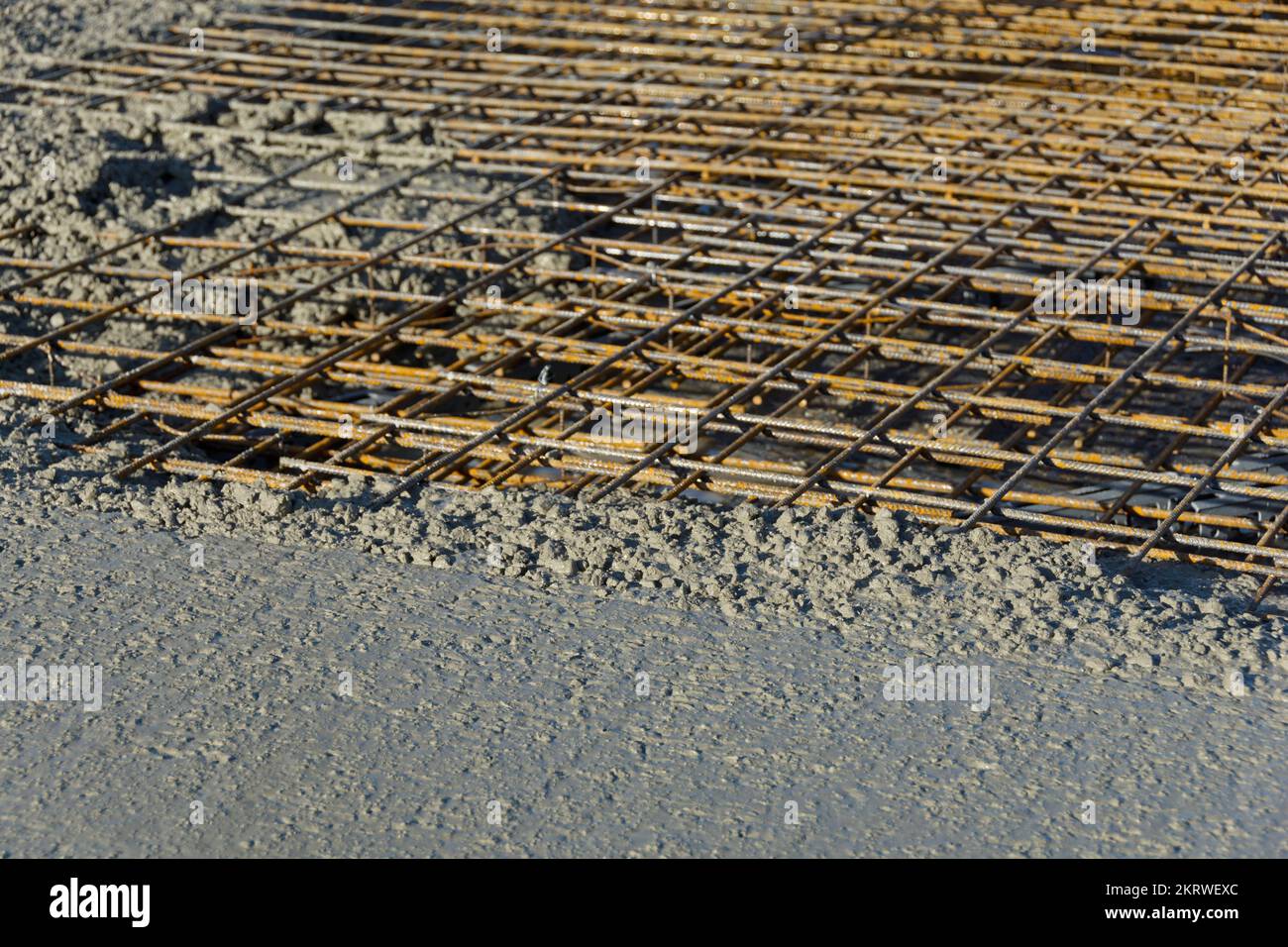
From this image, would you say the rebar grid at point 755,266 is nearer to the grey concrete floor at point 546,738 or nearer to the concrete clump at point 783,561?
the concrete clump at point 783,561

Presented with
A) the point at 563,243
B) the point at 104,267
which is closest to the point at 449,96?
the point at 563,243

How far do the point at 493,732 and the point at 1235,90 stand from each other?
7.57m

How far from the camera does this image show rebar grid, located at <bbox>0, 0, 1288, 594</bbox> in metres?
6.66

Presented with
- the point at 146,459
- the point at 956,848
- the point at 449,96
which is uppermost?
the point at 449,96

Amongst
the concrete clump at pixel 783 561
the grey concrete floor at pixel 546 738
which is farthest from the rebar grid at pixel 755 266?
the grey concrete floor at pixel 546 738

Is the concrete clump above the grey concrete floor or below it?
→ above

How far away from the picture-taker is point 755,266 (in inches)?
344

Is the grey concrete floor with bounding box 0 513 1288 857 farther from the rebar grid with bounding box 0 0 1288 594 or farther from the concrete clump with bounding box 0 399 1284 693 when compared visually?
the rebar grid with bounding box 0 0 1288 594

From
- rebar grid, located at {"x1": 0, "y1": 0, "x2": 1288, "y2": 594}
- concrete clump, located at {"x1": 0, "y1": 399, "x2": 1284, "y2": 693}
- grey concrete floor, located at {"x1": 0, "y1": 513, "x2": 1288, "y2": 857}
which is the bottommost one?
grey concrete floor, located at {"x1": 0, "y1": 513, "x2": 1288, "y2": 857}

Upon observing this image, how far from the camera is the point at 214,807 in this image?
14.5 feet

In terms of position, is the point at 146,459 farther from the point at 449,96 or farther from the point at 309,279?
the point at 449,96

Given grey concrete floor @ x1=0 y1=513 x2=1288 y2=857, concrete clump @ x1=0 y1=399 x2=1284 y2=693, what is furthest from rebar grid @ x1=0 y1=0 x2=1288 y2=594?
grey concrete floor @ x1=0 y1=513 x2=1288 y2=857

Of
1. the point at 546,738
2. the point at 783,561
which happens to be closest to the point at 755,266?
the point at 783,561

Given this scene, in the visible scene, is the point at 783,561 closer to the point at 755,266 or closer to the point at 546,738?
the point at 546,738
